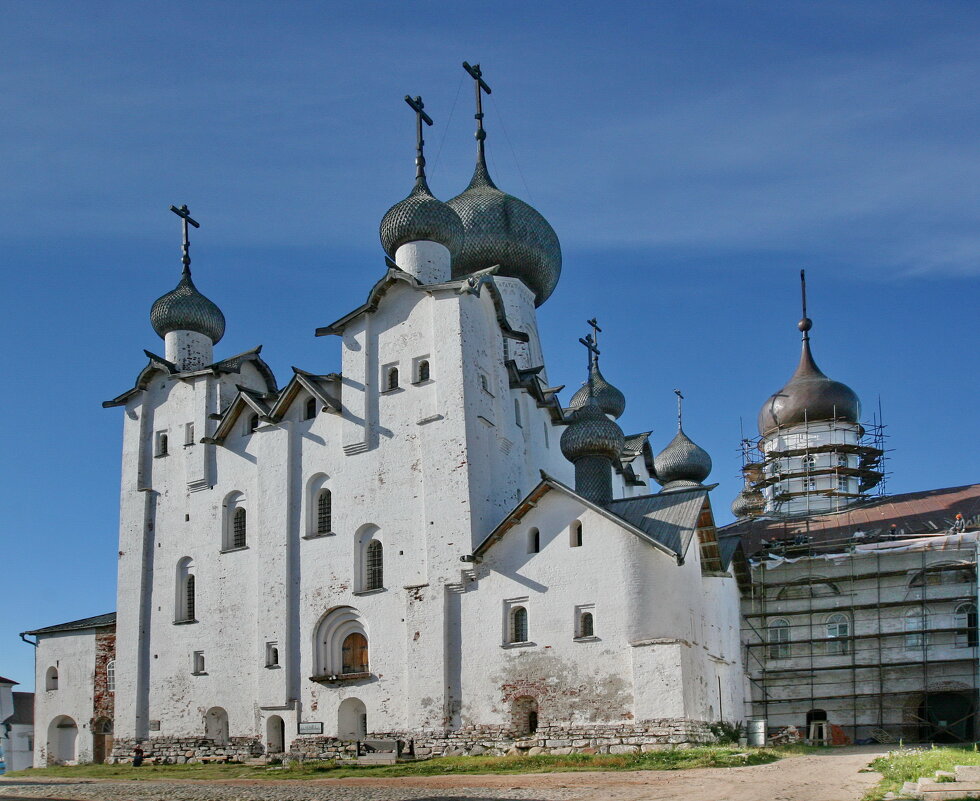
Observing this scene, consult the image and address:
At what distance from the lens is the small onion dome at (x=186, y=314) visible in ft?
109

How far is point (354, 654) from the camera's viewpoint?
2756 cm

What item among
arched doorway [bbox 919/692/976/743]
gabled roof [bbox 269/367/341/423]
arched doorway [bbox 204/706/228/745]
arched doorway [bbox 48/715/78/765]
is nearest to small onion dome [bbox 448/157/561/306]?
gabled roof [bbox 269/367/341/423]

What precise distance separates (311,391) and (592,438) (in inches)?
286

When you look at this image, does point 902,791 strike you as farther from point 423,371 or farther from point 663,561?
point 423,371

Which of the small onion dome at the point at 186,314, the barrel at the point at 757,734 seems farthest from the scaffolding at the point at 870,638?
the small onion dome at the point at 186,314

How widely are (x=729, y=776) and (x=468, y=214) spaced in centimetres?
2010

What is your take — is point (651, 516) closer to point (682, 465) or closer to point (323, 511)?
point (323, 511)

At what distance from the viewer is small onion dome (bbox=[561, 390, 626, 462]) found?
92.8 ft

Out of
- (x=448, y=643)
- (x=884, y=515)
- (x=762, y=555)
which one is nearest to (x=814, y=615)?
(x=762, y=555)

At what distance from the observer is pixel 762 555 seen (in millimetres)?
32000

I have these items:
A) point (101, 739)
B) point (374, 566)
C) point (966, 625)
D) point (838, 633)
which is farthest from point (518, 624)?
point (101, 739)

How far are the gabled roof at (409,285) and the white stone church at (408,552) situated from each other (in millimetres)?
64

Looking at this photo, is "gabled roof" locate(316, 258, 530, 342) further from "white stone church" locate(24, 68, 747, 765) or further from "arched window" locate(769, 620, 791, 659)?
"arched window" locate(769, 620, 791, 659)

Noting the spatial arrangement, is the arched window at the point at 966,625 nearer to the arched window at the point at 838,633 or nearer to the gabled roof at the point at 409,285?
the arched window at the point at 838,633
